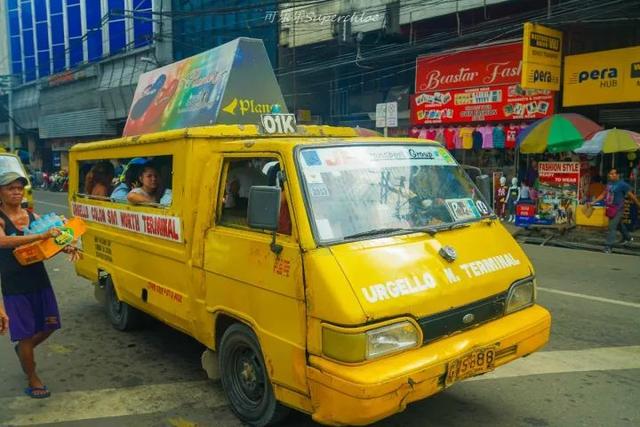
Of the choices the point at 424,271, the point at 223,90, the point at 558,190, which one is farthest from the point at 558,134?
the point at 424,271

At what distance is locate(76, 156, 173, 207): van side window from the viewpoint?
4832mm

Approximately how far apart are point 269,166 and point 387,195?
0.79 meters

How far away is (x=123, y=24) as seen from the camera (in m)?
34.0

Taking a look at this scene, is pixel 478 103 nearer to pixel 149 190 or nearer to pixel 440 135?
pixel 440 135

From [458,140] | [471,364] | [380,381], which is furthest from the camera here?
[458,140]

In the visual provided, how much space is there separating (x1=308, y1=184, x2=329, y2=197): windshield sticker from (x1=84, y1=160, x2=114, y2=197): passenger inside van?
3452mm

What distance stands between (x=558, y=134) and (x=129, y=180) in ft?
33.8

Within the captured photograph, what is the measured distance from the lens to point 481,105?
16.2 meters

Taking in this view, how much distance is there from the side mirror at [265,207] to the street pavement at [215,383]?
1.38 m

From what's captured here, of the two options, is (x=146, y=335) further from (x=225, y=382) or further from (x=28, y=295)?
(x=225, y=382)

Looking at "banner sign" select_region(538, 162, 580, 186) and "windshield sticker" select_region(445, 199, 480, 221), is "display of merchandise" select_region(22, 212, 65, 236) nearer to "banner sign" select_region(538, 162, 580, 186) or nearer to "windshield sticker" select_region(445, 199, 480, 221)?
"windshield sticker" select_region(445, 199, 480, 221)

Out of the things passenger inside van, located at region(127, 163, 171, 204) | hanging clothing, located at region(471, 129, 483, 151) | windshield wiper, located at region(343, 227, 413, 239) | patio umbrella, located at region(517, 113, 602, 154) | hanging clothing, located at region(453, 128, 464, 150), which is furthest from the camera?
hanging clothing, located at region(453, 128, 464, 150)

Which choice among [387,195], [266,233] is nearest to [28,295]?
[266,233]

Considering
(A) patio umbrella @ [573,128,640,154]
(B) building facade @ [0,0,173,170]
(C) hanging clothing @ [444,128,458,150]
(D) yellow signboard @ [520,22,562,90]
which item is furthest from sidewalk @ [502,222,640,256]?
(B) building facade @ [0,0,173,170]
